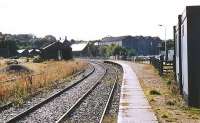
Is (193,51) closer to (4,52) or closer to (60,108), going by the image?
(60,108)

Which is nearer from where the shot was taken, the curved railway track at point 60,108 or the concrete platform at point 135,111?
the concrete platform at point 135,111

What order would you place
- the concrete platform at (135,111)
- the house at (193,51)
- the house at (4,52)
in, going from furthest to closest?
the house at (4,52) < the house at (193,51) < the concrete platform at (135,111)

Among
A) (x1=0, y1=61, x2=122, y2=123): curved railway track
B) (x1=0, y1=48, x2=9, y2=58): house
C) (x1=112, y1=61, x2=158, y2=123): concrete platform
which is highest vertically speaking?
(x1=0, y1=48, x2=9, y2=58): house

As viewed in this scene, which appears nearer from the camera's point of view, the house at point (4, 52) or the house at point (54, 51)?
the house at point (54, 51)

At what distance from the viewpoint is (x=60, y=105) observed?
21.3m

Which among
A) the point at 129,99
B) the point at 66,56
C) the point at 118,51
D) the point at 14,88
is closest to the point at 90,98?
the point at 129,99

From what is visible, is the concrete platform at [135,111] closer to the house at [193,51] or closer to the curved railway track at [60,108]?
the curved railway track at [60,108]

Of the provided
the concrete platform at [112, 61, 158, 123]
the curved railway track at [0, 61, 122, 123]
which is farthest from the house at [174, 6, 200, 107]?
the curved railway track at [0, 61, 122, 123]

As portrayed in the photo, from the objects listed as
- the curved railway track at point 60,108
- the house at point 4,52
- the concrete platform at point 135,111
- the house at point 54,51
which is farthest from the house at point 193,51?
the house at point 4,52

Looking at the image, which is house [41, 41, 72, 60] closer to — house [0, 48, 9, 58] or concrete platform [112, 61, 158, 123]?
house [0, 48, 9, 58]

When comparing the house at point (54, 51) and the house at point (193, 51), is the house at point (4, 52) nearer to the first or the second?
the house at point (54, 51)

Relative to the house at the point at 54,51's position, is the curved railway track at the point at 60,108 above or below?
below

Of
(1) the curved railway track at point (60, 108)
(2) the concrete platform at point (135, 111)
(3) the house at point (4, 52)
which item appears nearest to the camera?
(2) the concrete platform at point (135, 111)

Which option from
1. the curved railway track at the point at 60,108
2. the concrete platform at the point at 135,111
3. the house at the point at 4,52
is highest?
the house at the point at 4,52
